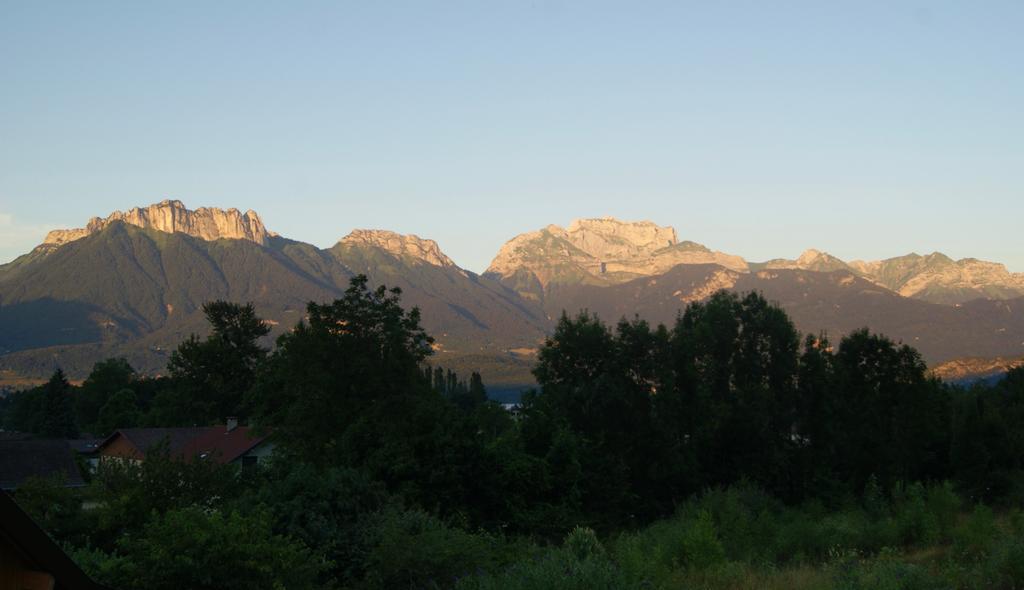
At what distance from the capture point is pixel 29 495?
21266mm

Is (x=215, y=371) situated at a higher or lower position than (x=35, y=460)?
higher

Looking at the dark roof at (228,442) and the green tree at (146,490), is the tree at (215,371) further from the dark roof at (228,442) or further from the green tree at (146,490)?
the green tree at (146,490)

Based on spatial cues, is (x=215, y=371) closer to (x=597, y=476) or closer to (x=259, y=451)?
(x=259, y=451)

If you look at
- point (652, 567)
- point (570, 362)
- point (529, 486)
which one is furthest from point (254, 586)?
point (570, 362)

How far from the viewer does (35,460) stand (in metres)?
40.4

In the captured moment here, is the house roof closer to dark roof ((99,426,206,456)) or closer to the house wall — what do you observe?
dark roof ((99,426,206,456))

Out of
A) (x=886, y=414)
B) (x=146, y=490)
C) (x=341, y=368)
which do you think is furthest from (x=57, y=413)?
(x=146, y=490)

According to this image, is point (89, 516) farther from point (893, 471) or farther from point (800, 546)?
point (893, 471)

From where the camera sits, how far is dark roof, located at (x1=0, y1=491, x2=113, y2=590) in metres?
5.72

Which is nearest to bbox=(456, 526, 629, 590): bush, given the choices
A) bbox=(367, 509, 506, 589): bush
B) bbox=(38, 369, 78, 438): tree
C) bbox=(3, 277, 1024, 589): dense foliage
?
bbox=(3, 277, 1024, 589): dense foliage

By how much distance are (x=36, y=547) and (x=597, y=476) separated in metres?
→ 36.0

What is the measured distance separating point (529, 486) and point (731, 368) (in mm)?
19472

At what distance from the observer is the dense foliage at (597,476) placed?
17312 mm

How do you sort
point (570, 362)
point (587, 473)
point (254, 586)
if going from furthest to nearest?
point (570, 362) → point (587, 473) → point (254, 586)
